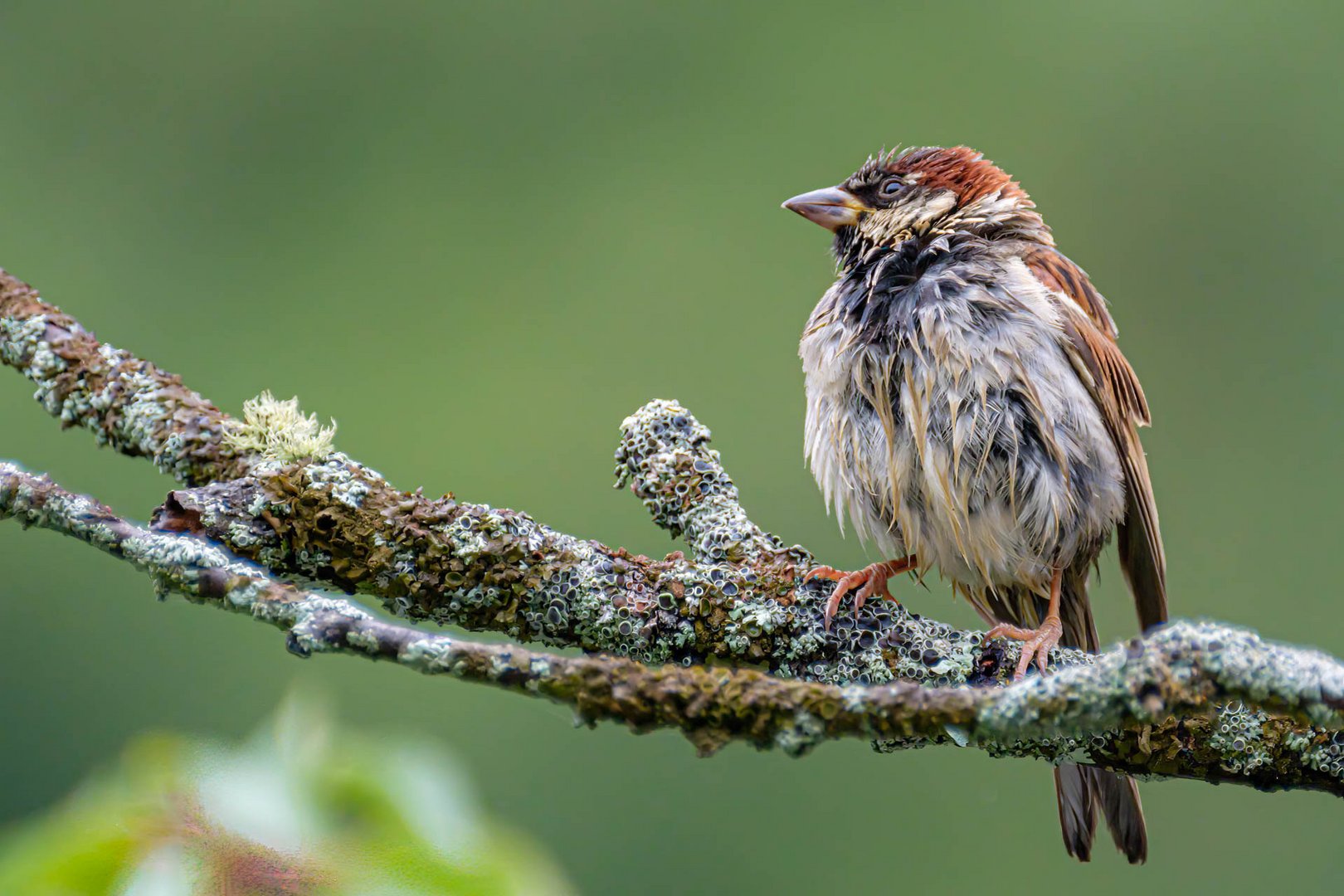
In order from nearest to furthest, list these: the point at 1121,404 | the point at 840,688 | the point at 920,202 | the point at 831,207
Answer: the point at 840,688 → the point at 1121,404 → the point at 920,202 → the point at 831,207

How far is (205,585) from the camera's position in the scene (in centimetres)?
151

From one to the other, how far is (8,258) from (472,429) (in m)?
3.17

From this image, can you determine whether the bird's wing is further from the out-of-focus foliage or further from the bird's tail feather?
the out-of-focus foliage

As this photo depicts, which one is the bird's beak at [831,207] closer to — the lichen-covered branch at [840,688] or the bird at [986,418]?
the bird at [986,418]

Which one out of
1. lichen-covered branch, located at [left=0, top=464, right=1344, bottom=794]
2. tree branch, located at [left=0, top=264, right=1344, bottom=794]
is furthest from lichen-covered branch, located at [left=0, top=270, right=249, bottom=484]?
lichen-covered branch, located at [left=0, top=464, right=1344, bottom=794]

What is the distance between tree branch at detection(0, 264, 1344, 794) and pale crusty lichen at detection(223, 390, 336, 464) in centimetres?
4

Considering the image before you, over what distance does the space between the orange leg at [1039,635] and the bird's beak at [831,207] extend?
1.16m

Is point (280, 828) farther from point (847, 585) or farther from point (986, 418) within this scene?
point (986, 418)

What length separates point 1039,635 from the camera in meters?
2.66

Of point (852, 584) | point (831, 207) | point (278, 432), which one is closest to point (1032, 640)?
point (852, 584)

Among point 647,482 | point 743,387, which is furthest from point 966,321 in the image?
point 743,387

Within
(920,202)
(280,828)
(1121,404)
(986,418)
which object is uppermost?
(920,202)

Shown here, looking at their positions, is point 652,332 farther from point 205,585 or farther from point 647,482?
point 205,585

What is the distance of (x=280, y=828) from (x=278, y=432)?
1.71 metres
